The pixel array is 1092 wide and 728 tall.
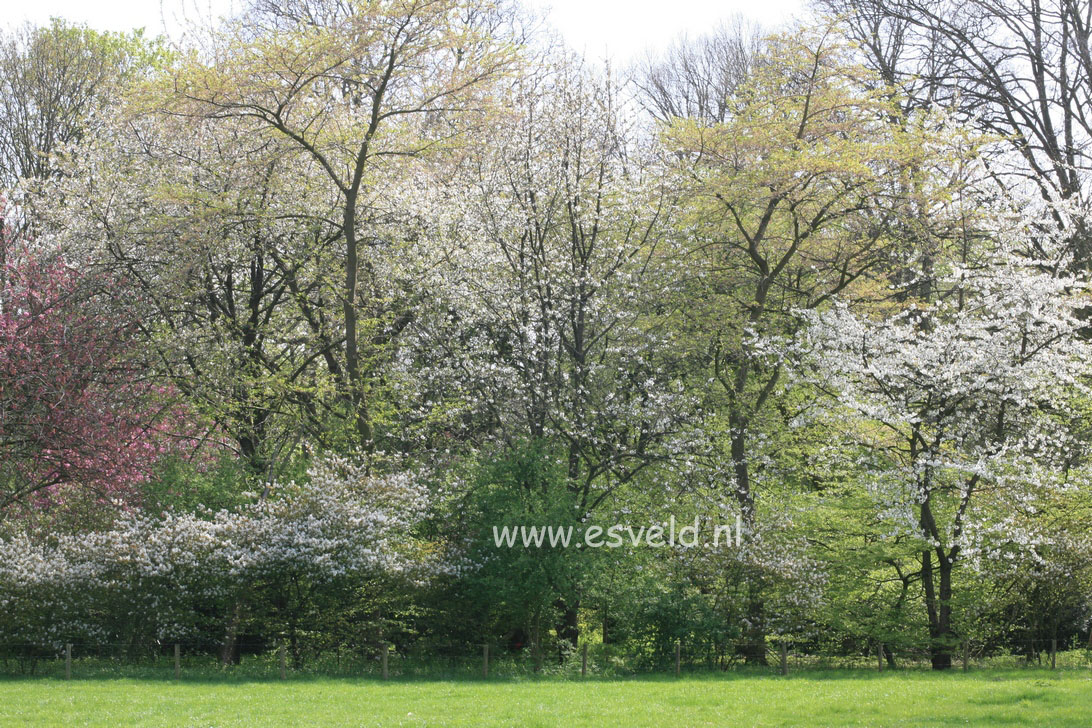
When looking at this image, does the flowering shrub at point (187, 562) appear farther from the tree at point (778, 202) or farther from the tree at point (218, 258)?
the tree at point (778, 202)

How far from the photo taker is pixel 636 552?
15781 millimetres

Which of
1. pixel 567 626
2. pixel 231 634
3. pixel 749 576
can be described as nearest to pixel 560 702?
pixel 567 626

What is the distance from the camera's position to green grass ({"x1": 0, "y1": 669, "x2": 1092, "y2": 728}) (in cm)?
984

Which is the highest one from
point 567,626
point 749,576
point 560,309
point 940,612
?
point 560,309

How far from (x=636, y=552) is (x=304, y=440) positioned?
617 cm

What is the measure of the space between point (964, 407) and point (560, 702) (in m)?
8.28

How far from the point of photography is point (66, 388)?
48.7ft

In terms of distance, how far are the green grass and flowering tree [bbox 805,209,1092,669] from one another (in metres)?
2.12

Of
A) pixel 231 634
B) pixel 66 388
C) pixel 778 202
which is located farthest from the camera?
pixel 778 202

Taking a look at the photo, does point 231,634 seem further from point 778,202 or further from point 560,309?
point 778,202

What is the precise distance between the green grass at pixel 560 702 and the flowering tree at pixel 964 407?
2118 millimetres

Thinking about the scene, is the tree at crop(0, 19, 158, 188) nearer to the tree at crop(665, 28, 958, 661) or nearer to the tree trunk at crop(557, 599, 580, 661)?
the tree at crop(665, 28, 958, 661)

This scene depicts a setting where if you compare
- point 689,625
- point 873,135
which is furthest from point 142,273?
point 873,135

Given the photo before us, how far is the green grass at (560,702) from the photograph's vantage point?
9844 mm
